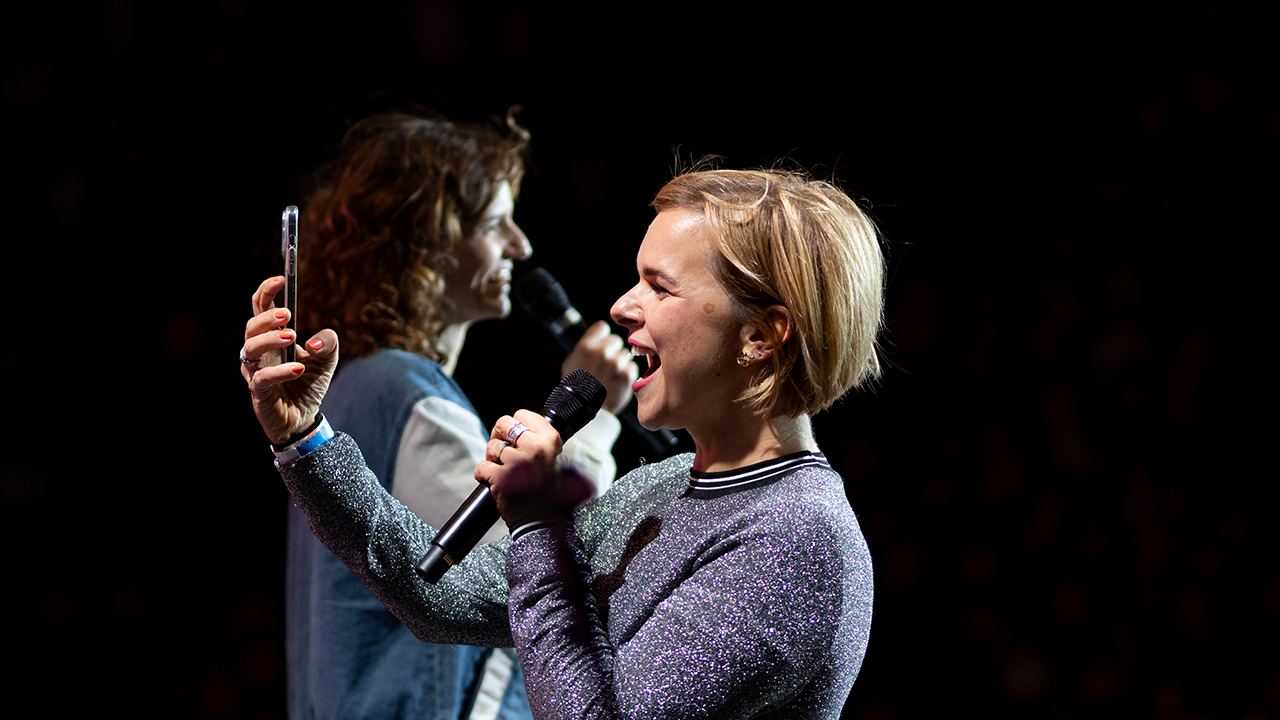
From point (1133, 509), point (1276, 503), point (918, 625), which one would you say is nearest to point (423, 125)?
point (918, 625)

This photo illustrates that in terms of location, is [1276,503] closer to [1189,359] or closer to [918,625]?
[1189,359]

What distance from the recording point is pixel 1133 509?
9.11 ft

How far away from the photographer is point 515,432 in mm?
848

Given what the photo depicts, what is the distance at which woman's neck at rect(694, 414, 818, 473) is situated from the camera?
92 centimetres

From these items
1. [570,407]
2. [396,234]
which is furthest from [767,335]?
[396,234]

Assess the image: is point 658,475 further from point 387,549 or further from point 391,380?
point 391,380

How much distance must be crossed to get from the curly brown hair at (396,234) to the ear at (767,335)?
2.21 ft

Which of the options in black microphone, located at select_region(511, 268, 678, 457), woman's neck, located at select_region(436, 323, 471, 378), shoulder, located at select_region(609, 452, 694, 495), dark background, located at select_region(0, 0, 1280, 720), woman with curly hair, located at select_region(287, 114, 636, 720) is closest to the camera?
shoulder, located at select_region(609, 452, 694, 495)

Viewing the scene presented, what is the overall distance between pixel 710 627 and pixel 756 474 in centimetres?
15

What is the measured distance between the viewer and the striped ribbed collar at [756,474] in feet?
2.93

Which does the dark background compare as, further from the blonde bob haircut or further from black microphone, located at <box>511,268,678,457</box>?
the blonde bob haircut

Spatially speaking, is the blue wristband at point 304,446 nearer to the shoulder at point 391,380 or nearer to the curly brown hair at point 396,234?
the shoulder at point 391,380

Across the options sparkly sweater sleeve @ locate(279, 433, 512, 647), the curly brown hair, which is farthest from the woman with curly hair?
sparkly sweater sleeve @ locate(279, 433, 512, 647)

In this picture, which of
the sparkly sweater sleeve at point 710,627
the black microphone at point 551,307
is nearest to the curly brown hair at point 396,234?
the black microphone at point 551,307
